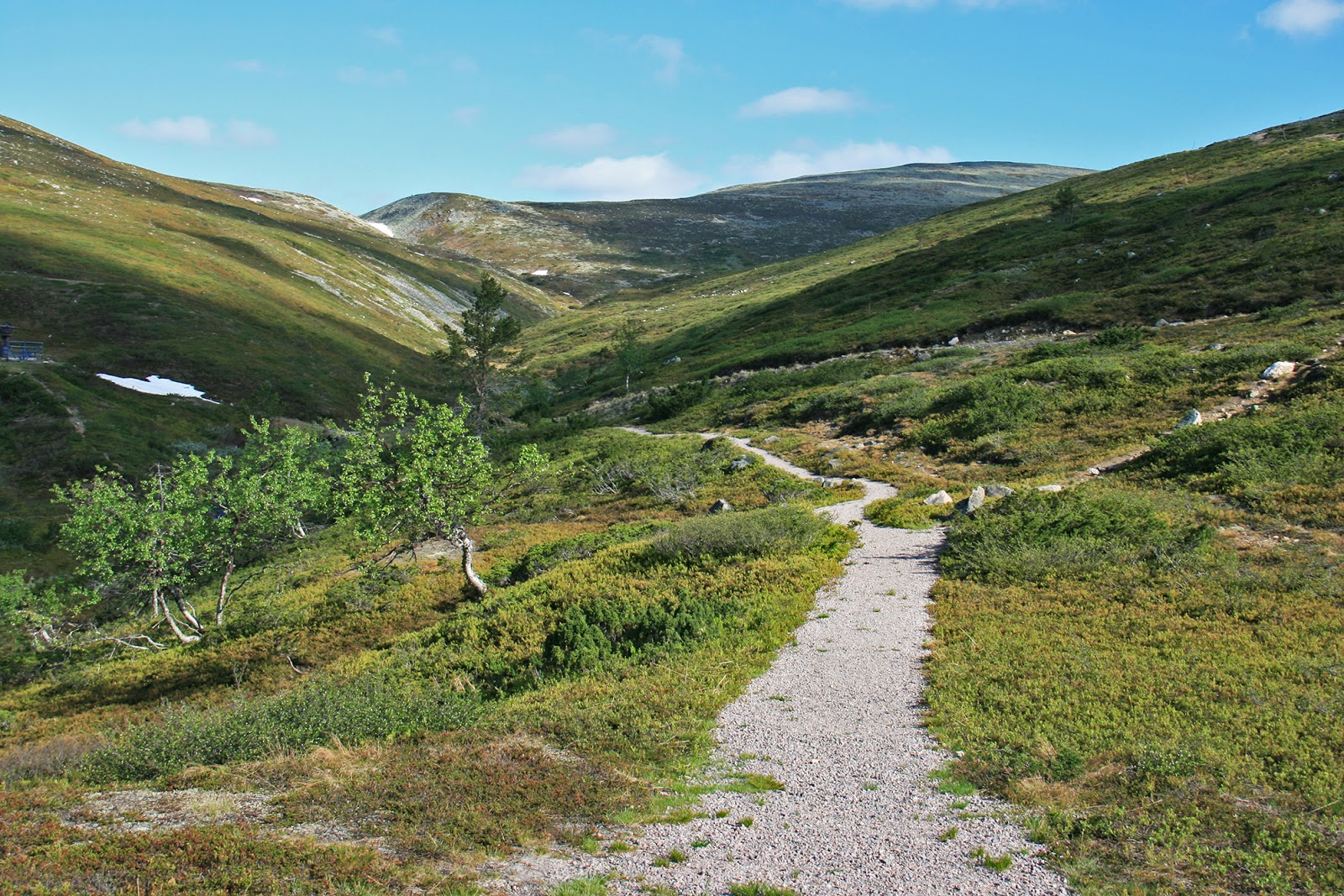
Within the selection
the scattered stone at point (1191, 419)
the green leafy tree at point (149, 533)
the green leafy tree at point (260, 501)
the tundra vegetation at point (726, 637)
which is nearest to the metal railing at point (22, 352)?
the tundra vegetation at point (726, 637)

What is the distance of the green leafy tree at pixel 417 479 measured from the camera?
21.3 metres

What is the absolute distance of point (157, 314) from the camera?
82.9m

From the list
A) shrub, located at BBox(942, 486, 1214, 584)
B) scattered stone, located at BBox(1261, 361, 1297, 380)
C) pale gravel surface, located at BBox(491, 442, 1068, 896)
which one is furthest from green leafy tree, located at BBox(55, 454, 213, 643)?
scattered stone, located at BBox(1261, 361, 1297, 380)

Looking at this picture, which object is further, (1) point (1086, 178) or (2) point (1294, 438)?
(1) point (1086, 178)

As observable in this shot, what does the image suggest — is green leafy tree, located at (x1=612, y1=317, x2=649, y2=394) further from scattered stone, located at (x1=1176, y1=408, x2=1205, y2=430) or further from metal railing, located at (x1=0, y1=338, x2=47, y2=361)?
scattered stone, located at (x1=1176, y1=408, x2=1205, y2=430)

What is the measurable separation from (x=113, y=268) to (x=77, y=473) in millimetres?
55646

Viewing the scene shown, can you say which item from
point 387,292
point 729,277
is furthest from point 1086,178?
point 387,292

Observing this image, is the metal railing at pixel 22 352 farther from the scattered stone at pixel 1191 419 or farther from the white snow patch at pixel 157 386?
the scattered stone at pixel 1191 419

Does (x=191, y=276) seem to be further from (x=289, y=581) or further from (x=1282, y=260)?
(x=1282, y=260)

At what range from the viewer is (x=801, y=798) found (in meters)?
8.91

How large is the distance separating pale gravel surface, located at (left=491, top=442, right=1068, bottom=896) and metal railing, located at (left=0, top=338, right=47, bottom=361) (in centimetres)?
7793

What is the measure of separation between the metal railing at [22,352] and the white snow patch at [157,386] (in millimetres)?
5195

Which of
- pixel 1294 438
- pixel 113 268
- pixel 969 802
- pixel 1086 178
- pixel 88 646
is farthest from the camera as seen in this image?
pixel 1086 178

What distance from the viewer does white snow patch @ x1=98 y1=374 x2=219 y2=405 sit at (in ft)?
218
